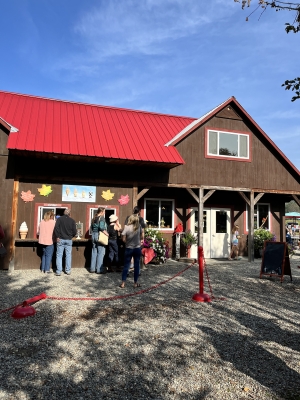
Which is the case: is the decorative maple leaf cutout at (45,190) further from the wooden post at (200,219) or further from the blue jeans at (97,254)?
the wooden post at (200,219)

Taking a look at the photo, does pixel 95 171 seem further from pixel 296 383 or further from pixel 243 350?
pixel 296 383

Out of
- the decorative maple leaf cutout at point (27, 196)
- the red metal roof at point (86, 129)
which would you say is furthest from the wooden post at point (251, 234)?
the decorative maple leaf cutout at point (27, 196)

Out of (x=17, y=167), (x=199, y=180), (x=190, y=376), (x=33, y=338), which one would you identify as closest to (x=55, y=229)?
(x=17, y=167)

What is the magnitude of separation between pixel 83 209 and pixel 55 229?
1.78 metres

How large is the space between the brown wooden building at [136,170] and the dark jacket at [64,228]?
1200 millimetres

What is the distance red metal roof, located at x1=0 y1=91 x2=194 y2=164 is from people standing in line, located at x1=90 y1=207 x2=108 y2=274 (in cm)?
203

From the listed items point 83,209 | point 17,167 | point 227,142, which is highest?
point 227,142

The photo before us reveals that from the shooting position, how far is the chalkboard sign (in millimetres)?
9148

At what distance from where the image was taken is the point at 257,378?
3584 mm

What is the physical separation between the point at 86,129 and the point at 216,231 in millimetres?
7238

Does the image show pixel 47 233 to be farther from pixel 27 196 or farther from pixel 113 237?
pixel 113 237

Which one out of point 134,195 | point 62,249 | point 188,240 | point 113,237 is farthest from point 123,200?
point 188,240

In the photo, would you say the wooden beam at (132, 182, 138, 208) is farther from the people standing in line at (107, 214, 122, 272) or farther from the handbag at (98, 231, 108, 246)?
the handbag at (98, 231, 108, 246)

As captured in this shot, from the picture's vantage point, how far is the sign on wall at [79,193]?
1116cm
